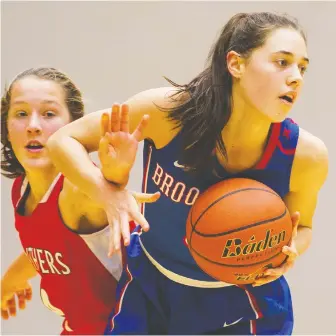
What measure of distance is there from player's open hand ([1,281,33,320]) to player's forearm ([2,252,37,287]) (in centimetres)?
1

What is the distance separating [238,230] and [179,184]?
0.50 feet

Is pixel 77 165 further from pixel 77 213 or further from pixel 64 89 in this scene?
pixel 64 89

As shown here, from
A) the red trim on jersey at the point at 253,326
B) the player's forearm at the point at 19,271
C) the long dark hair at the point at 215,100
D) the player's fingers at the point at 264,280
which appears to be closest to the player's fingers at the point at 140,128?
the long dark hair at the point at 215,100

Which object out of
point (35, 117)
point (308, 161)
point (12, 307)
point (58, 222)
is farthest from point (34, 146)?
point (308, 161)

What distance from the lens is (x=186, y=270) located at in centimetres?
127

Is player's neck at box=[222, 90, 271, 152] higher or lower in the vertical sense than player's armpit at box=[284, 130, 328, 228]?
higher

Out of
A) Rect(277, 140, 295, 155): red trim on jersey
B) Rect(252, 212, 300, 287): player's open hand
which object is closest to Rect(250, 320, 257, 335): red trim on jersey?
Rect(252, 212, 300, 287): player's open hand

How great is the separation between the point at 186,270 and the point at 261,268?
0.17 meters

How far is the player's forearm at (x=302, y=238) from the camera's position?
127cm

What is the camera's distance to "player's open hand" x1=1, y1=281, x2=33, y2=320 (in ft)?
5.46

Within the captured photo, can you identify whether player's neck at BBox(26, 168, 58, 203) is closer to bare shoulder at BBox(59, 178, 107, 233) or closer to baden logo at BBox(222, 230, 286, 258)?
bare shoulder at BBox(59, 178, 107, 233)

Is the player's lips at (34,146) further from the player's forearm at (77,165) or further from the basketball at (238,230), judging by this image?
the basketball at (238,230)

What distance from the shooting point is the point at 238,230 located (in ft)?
3.71

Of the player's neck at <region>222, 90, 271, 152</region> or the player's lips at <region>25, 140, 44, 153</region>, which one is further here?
the player's lips at <region>25, 140, 44, 153</region>
